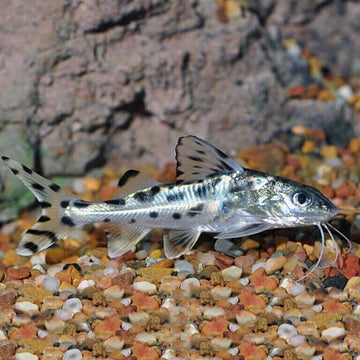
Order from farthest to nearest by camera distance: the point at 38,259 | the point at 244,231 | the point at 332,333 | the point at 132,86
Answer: the point at 132,86 → the point at 38,259 → the point at 244,231 → the point at 332,333

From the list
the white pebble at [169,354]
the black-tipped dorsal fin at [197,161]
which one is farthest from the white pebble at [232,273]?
the white pebble at [169,354]

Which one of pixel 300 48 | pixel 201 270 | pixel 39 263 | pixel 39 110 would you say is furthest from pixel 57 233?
pixel 300 48

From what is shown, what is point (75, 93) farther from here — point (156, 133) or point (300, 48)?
point (300, 48)

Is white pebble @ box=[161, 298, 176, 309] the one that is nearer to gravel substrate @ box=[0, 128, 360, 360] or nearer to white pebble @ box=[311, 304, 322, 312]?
gravel substrate @ box=[0, 128, 360, 360]

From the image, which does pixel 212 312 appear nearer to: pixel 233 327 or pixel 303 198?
pixel 233 327

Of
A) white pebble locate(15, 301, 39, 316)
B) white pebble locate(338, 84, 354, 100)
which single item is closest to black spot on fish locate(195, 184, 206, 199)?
white pebble locate(15, 301, 39, 316)

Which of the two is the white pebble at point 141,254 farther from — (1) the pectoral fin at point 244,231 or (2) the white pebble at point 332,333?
(2) the white pebble at point 332,333

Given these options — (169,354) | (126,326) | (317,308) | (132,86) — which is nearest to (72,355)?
(126,326)

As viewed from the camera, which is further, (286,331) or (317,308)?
(317,308)
